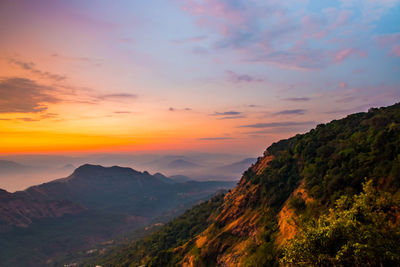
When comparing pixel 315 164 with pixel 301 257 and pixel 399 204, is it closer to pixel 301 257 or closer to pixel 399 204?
pixel 399 204

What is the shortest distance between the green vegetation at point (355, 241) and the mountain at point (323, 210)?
2.1 inches

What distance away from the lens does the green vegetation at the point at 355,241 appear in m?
12.5

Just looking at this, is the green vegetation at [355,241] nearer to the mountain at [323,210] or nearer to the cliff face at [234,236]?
the mountain at [323,210]

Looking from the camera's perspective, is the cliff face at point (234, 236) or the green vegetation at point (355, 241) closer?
the green vegetation at point (355, 241)

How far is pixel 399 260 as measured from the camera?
12508 mm

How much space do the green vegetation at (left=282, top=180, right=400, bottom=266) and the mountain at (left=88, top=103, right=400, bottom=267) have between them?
54mm

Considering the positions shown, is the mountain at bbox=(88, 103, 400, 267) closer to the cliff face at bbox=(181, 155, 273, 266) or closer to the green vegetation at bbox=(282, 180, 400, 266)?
the green vegetation at bbox=(282, 180, 400, 266)

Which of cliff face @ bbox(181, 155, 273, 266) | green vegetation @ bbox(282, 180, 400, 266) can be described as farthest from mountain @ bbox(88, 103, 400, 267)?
cliff face @ bbox(181, 155, 273, 266)

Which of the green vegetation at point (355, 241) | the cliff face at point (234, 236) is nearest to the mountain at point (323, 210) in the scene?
the green vegetation at point (355, 241)

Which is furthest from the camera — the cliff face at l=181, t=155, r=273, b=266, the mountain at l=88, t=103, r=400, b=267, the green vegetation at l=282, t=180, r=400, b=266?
the cliff face at l=181, t=155, r=273, b=266

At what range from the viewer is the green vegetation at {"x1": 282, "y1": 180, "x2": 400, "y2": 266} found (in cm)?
1254

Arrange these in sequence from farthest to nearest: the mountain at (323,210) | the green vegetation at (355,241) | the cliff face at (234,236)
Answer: the cliff face at (234,236), the mountain at (323,210), the green vegetation at (355,241)

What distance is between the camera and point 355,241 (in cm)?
1304

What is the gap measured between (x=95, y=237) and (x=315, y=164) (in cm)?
20329
